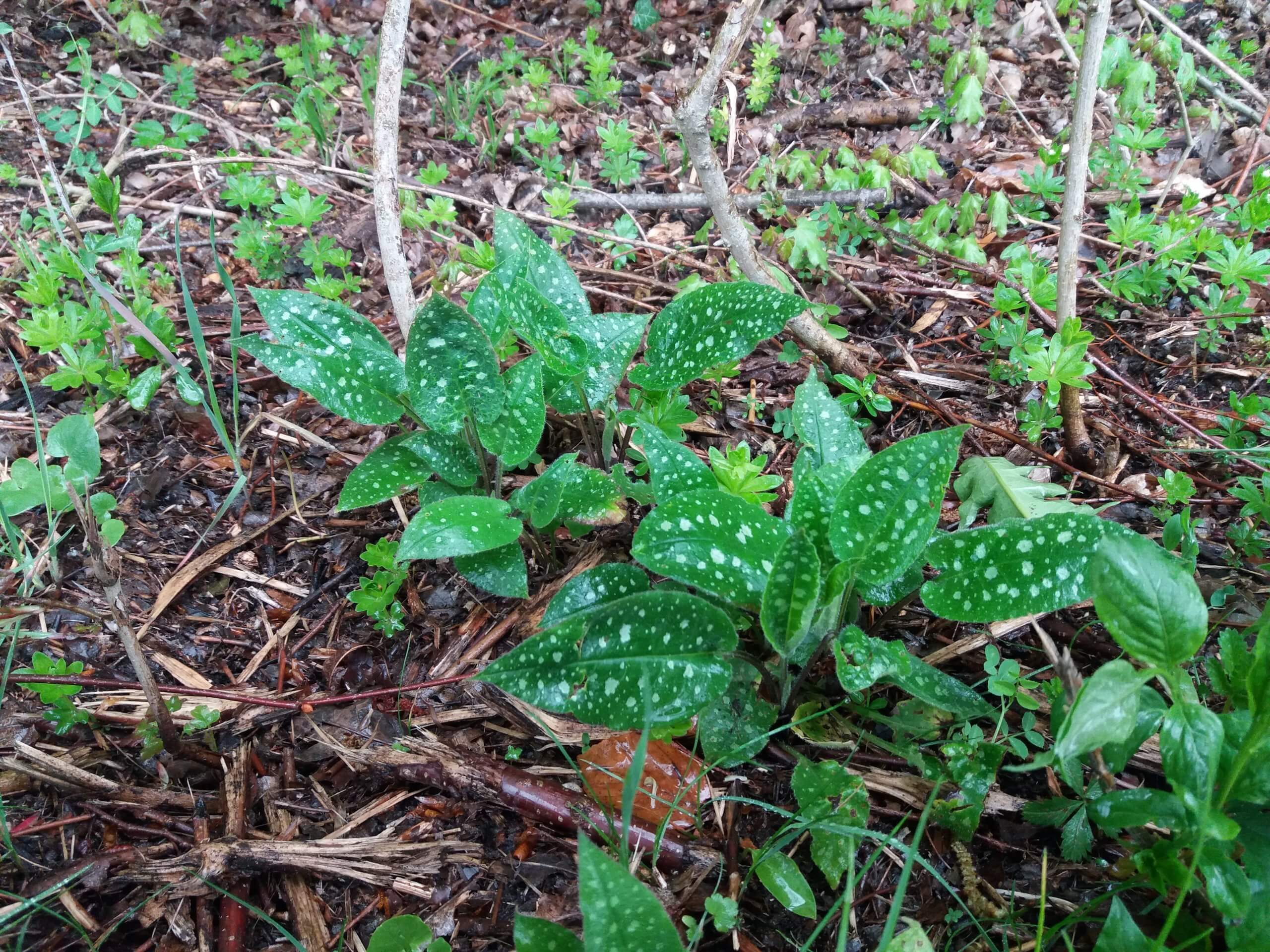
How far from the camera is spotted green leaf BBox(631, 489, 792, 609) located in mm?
1271

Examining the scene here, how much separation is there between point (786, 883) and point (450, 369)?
1.15m

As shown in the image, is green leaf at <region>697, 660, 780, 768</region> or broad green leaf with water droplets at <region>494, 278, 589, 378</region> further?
broad green leaf with water droplets at <region>494, 278, 589, 378</region>

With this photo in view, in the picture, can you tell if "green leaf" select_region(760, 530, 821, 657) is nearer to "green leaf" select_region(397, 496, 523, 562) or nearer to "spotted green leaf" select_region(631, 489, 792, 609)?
"spotted green leaf" select_region(631, 489, 792, 609)

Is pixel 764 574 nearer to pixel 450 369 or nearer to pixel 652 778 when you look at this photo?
pixel 652 778

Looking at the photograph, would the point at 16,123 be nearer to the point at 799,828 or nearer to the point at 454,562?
the point at 454,562

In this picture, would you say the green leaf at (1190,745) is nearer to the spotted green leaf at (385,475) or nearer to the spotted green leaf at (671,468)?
the spotted green leaf at (671,468)

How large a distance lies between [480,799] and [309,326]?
3.57 ft

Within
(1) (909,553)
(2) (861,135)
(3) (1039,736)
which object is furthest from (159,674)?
(2) (861,135)

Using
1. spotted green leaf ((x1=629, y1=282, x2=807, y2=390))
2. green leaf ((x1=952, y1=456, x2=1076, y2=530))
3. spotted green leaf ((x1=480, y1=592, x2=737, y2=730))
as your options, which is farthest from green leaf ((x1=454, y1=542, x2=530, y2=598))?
green leaf ((x1=952, y1=456, x2=1076, y2=530))

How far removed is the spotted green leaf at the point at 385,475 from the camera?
154 cm

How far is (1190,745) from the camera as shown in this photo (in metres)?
0.95

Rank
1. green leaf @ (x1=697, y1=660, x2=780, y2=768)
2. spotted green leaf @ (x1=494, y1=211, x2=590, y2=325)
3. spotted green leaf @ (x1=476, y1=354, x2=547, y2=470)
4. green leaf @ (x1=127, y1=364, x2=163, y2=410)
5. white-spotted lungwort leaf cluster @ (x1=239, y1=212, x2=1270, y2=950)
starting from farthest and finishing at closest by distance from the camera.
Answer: green leaf @ (x1=127, y1=364, x2=163, y2=410), spotted green leaf @ (x1=494, y1=211, x2=590, y2=325), spotted green leaf @ (x1=476, y1=354, x2=547, y2=470), green leaf @ (x1=697, y1=660, x2=780, y2=768), white-spotted lungwort leaf cluster @ (x1=239, y1=212, x2=1270, y2=950)

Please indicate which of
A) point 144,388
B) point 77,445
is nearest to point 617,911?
point 77,445

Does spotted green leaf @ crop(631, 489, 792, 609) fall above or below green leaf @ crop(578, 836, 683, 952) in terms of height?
above
